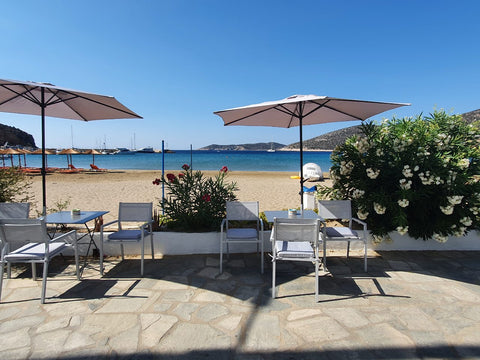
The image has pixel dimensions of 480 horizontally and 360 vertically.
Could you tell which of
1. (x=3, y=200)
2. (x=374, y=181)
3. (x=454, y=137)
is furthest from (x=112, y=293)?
(x=454, y=137)

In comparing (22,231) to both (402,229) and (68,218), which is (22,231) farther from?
(402,229)

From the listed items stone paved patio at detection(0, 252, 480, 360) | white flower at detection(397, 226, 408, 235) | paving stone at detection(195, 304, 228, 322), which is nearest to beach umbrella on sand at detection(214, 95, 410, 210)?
white flower at detection(397, 226, 408, 235)

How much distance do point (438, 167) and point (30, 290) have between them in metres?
5.67

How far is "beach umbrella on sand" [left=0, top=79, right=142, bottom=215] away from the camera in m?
3.99

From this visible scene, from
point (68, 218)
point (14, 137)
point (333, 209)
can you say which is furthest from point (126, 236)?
point (14, 137)

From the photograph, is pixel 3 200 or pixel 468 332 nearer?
pixel 468 332

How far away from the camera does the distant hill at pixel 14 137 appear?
6723cm

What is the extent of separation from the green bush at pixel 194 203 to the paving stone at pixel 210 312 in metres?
1.78

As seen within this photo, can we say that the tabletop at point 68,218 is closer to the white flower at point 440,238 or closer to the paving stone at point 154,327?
the paving stone at point 154,327

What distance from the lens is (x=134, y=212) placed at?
4.14 meters

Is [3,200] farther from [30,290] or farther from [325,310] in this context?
[325,310]

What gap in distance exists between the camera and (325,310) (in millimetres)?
2727

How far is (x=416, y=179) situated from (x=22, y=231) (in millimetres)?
5242

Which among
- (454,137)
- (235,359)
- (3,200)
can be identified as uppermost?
(454,137)
